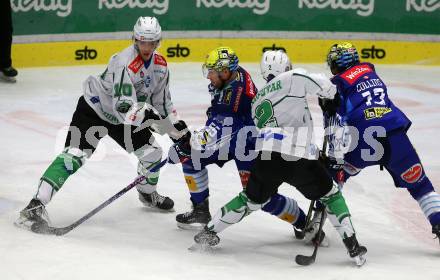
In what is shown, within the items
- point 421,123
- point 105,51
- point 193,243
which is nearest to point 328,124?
point 193,243

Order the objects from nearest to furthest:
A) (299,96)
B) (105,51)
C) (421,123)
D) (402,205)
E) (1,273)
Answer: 1. (1,273)
2. (299,96)
3. (402,205)
4. (421,123)
5. (105,51)

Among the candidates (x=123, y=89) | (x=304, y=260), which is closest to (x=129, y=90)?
(x=123, y=89)

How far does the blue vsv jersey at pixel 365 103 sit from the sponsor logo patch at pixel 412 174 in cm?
22

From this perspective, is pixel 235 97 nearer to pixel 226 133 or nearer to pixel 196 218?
pixel 226 133

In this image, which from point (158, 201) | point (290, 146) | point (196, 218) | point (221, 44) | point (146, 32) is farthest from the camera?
point (221, 44)

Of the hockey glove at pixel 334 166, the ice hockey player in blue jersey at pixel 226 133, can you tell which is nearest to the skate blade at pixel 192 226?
the ice hockey player in blue jersey at pixel 226 133

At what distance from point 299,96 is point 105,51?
5038 mm

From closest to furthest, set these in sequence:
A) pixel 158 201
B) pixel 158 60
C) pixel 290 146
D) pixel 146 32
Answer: pixel 290 146, pixel 146 32, pixel 158 60, pixel 158 201

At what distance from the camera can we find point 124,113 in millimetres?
5242

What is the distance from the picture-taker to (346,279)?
176 inches

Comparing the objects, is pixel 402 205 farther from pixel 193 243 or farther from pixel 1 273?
pixel 1 273

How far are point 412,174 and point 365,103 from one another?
466 millimetres

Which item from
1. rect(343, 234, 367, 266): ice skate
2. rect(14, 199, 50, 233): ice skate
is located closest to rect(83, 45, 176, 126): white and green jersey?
rect(14, 199, 50, 233): ice skate

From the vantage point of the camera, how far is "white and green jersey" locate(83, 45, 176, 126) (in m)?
5.20
